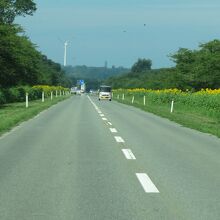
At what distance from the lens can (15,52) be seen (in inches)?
2200

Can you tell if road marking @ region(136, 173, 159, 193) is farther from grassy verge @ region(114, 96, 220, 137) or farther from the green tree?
the green tree

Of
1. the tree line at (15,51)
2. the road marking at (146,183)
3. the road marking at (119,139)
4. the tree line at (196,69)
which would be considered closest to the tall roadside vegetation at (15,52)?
the tree line at (15,51)

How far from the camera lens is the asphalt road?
7281 mm

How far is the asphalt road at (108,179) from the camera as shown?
7.28m

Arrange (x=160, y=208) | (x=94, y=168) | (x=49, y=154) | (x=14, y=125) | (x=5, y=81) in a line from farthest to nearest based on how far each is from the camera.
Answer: (x=5, y=81), (x=14, y=125), (x=49, y=154), (x=94, y=168), (x=160, y=208)

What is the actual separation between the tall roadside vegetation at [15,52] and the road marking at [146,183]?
1449 inches

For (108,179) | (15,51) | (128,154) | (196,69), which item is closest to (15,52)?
(15,51)

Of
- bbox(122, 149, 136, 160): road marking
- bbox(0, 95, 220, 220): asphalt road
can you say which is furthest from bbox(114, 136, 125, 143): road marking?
bbox(122, 149, 136, 160): road marking

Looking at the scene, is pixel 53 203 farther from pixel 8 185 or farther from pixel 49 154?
pixel 49 154

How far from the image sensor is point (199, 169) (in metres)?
11.2

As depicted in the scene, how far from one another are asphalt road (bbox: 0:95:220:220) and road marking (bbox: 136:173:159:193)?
0.6 inches

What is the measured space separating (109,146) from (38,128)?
22.2 ft

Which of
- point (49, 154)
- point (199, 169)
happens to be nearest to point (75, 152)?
point (49, 154)

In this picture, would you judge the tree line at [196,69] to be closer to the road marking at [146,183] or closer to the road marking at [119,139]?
the road marking at [119,139]
